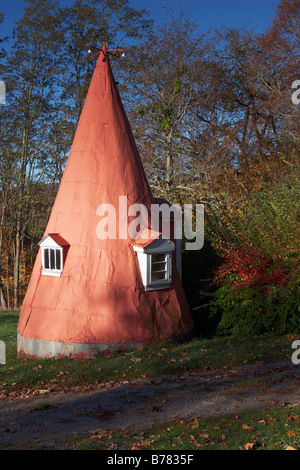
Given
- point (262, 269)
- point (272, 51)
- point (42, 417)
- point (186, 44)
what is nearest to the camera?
point (42, 417)

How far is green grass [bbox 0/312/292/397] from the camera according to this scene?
779 cm

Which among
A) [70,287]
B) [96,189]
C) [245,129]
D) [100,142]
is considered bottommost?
[70,287]

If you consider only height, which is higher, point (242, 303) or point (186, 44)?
point (186, 44)

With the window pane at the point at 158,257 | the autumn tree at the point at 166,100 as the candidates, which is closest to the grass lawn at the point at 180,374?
the window pane at the point at 158,257

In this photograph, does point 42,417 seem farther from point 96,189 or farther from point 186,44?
point 186,44

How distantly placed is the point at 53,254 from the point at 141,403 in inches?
163

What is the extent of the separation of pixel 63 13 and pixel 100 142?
13569mm

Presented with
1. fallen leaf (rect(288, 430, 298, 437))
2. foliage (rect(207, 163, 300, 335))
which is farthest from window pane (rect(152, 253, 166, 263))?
fallen leaf (rect(288, 430, 298, 437))

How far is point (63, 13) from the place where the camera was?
20.6 m

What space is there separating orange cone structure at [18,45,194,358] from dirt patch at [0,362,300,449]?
5.38ft

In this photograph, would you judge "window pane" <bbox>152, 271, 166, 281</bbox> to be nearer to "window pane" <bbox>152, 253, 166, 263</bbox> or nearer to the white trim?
the white trim

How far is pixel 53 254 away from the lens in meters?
9.48

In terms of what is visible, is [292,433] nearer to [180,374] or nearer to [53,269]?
[180,374]
